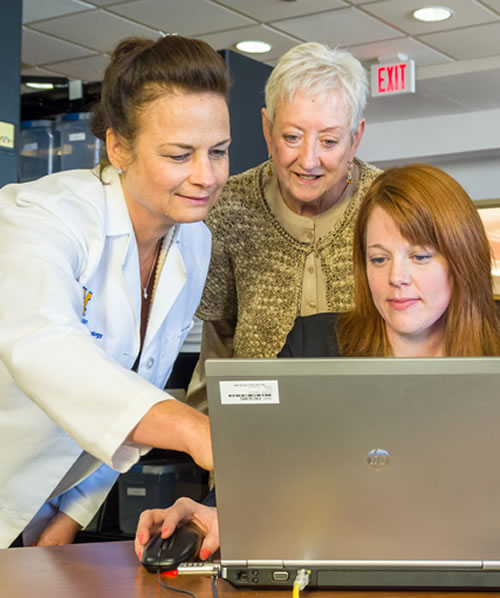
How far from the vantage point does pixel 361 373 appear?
842 mm

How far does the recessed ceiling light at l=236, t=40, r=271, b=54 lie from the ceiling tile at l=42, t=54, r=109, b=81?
1.03 metres

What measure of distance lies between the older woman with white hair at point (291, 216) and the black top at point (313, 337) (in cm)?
14

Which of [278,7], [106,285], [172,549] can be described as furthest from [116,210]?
[278,7]

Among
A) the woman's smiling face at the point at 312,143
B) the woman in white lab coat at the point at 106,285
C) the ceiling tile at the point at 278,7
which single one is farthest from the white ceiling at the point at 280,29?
the woman in white lab coat at the point at 106,285

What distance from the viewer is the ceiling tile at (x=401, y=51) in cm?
582

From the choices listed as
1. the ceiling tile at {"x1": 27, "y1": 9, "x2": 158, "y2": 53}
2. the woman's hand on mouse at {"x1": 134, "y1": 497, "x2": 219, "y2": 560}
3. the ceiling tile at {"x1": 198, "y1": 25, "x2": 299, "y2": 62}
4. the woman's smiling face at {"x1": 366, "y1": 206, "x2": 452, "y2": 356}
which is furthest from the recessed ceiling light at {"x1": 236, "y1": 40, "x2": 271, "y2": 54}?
the woman's hand on mouse at {"x1": 134, "y1": 497, "x2": 219, "y2": 560}

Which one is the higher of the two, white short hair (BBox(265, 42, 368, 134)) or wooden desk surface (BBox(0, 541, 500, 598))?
white short hair (BBox(265, 42, 368, 134))

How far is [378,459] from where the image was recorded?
861 mm

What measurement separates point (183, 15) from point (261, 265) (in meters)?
3.64

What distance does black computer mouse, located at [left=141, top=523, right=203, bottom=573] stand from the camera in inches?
41.2

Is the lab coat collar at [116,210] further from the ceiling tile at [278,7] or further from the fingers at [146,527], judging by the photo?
the ceiling tile at [278,7]

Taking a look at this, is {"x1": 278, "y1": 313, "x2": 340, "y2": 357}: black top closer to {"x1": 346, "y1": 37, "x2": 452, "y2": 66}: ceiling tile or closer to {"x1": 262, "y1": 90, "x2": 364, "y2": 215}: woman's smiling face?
{"x1": 262, "y1": 90, "x2": 364, "y2": 215}: woman's smiling face

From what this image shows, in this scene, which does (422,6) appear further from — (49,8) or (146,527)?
(146,527)

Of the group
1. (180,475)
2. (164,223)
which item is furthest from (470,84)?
(164,223)
